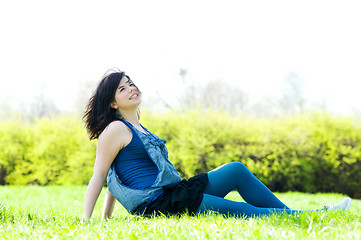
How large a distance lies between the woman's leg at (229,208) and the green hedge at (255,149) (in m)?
6.01

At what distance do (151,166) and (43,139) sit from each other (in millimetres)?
8292

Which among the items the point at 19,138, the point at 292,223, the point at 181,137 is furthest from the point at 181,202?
the point at 19,138

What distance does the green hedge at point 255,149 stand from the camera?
8711 millimetres

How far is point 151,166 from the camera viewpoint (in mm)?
2738

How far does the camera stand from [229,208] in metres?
2.53

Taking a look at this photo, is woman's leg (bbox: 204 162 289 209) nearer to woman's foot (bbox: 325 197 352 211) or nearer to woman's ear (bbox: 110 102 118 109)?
woman's foot (bbox: 325 197 352 211)

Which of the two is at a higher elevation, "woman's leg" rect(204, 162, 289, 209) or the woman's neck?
the woman's neck

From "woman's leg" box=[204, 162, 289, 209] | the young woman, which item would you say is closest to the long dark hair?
the young woman

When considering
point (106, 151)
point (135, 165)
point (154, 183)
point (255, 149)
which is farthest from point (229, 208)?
point (255, 149)

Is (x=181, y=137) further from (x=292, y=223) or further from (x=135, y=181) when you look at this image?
(x=292, y=223)

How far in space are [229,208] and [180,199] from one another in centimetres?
36

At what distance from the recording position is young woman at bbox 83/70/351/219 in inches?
99.2

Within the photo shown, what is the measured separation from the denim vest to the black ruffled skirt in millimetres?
58

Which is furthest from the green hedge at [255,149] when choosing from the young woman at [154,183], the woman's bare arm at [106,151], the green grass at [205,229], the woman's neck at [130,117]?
the green grass at [205,229]
